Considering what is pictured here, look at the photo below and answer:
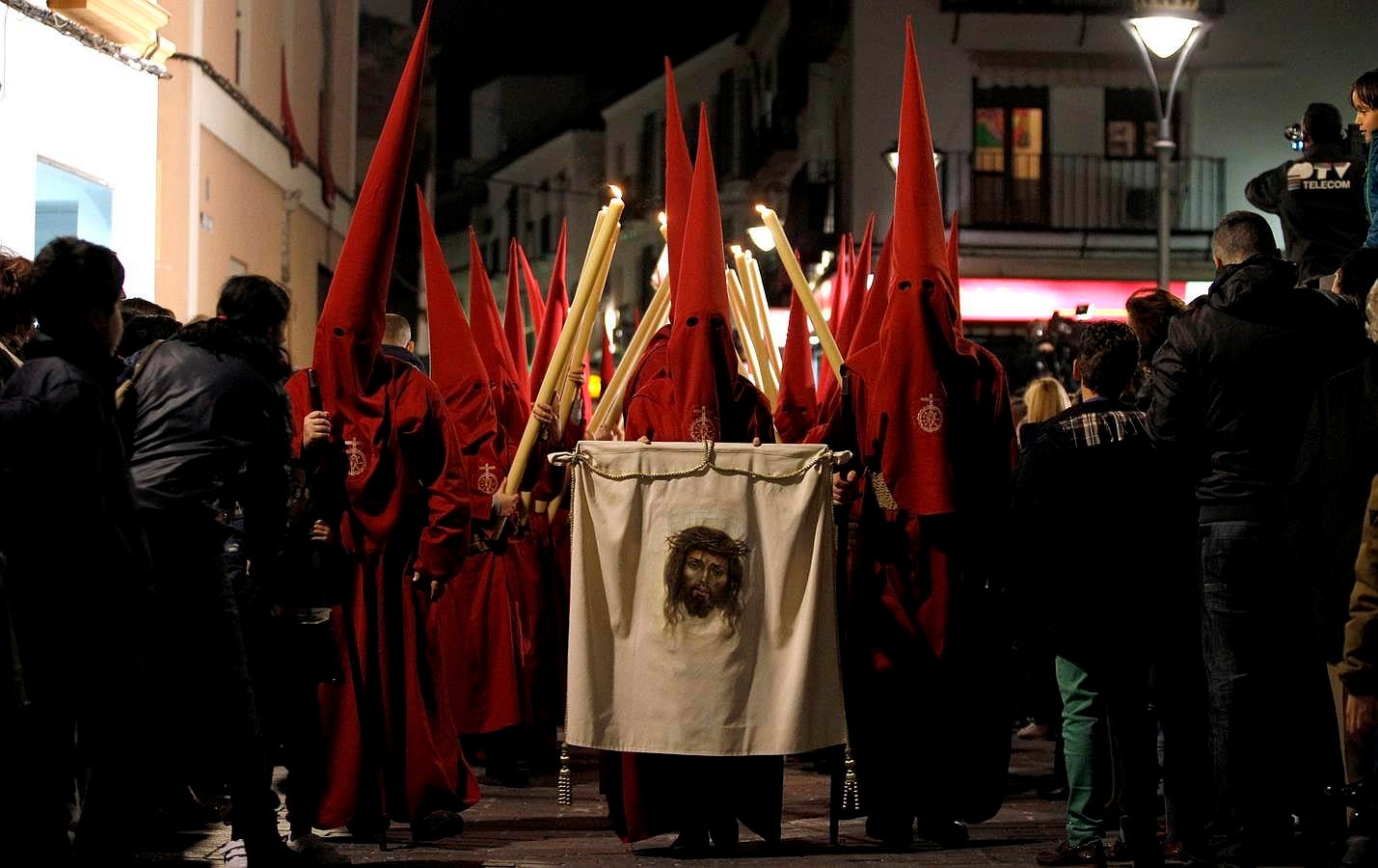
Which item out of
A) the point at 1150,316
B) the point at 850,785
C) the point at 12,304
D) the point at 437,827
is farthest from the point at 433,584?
the point at 1150,316

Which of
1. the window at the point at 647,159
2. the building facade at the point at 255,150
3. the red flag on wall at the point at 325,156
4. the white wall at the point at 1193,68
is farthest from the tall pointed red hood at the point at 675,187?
the window at the point at 647,159

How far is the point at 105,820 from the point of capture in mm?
6074

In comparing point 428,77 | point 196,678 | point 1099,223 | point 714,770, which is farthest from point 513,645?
point 428,77

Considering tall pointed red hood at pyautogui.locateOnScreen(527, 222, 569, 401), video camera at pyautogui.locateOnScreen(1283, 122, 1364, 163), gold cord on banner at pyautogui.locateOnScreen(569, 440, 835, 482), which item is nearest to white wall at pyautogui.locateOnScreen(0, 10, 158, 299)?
tall pointed red hood at pyautogui.locateOnScreen(527, 222, 569, 401)

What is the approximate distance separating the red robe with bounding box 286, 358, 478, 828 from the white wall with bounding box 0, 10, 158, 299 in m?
4.17

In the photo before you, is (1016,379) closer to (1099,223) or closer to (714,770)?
(1099,223)

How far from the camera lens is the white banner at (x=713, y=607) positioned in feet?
24.4

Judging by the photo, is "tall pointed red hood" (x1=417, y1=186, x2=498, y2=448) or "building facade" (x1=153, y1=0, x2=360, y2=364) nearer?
"tall pointed red hood" (x1=417, y1=186, x2=498, y2=448)

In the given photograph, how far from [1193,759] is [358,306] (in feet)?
12.2

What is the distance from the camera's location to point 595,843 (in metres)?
7.94

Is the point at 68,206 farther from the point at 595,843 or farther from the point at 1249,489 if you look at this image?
the point at 1249,489

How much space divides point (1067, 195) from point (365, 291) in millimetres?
26282

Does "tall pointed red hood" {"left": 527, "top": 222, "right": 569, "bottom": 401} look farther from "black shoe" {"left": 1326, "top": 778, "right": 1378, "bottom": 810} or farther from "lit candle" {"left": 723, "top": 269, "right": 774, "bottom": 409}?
"black shoe" {"left": 1326, "top": 778, "right": 1378, "bottom": 810}

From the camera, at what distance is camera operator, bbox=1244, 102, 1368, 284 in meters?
9.98
